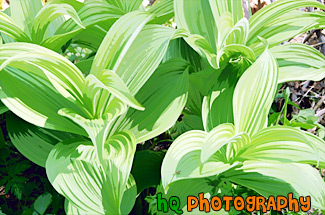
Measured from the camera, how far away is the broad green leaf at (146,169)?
119 cm

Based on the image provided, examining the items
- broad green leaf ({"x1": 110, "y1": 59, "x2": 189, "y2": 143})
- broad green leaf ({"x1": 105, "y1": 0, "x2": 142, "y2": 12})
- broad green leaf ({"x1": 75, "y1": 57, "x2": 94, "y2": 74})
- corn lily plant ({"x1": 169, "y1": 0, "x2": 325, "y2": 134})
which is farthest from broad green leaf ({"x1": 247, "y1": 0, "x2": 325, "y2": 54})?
broad green leaf ({"x1": 75, "y1": 57, "x2": 94, "y2": 74})

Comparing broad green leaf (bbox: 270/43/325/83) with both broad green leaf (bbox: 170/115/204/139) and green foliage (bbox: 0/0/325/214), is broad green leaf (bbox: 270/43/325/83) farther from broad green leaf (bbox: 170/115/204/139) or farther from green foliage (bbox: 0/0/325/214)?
broad green leaf (bbox: 170/115/204/139)

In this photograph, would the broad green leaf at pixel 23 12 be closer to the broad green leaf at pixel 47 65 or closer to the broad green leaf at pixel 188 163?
the broad green leaf at pixel 47 65

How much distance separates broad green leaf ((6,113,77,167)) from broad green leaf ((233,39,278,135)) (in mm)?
484

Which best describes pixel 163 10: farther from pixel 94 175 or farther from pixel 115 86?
pixel 94 175

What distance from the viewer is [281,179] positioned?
992 mm

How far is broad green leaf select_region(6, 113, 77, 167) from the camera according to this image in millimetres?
1127

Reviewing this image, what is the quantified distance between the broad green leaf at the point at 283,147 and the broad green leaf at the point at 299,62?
0.23 metres

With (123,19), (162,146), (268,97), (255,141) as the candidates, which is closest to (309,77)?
(268,97)

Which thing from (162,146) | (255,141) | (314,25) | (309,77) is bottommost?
(162,146)

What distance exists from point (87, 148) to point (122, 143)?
0.31ft

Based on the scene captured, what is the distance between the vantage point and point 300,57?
47.4 inches

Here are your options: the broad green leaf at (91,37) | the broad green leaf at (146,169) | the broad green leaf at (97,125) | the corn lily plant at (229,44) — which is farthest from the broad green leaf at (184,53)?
the broad green leaf at (97,125)

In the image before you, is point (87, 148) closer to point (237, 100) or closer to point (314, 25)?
point (237, 100)
